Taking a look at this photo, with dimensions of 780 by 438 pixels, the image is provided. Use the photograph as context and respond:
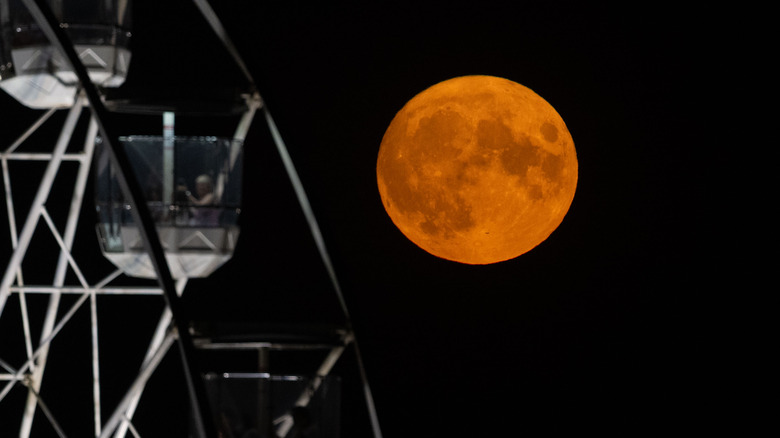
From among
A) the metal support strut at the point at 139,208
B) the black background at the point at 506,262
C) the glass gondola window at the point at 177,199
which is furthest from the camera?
the black background at the point at 506,262

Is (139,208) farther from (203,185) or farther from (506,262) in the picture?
(506,262)

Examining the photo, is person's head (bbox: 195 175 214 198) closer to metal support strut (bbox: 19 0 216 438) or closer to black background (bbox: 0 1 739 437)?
metal support strut (bbox: 19 0 216 438)

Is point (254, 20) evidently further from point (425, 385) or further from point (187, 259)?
point (187, 259)

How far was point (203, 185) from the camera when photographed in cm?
738

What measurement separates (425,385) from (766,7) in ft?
15.6

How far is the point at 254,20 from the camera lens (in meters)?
11.8

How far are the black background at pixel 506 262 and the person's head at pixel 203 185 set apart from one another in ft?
14.2

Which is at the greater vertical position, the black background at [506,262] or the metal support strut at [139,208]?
the black background at [506,262]

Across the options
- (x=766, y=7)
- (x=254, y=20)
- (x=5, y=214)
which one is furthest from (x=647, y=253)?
(x=5, y=214)

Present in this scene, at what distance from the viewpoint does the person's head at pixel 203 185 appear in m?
7.38

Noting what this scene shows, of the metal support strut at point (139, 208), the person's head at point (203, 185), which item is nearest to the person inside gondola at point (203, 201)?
the person's head at point (203, 185)

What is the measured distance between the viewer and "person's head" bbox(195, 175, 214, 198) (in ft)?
24.2

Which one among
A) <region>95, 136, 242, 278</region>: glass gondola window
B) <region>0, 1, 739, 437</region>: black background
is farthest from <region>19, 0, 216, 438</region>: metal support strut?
<region>0, 1, 739, 437</region>: black background

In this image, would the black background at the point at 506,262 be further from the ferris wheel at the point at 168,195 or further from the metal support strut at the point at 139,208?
the metal support strut at the point at 139,208
